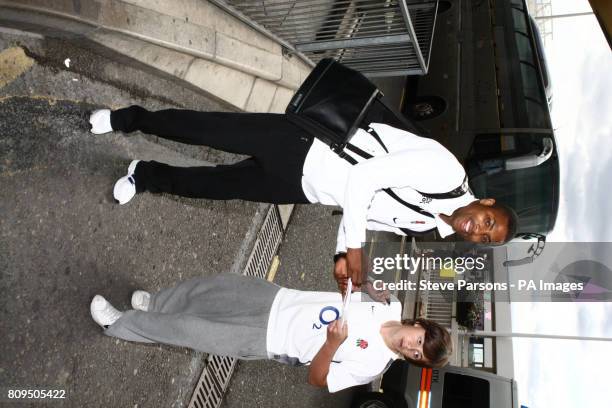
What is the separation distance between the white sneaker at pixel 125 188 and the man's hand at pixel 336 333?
4.86 ft

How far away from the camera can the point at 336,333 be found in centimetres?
199

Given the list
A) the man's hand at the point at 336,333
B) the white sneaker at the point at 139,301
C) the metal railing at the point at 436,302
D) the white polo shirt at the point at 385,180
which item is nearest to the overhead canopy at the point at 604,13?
the white polo shirt at the point at 385,180

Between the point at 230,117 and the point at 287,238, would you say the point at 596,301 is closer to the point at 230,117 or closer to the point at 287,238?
the point at 287,238

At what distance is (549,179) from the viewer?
5070mm

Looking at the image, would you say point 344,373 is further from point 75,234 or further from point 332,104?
point 75,234

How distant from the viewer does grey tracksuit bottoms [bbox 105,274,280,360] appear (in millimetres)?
2254

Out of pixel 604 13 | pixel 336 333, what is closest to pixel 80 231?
pixel 336 333

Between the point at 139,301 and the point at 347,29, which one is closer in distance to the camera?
the point at 139,301

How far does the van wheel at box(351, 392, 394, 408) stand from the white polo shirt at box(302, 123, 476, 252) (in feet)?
9.49

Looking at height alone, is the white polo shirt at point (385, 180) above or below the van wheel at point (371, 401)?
above

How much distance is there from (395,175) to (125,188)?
1.63m

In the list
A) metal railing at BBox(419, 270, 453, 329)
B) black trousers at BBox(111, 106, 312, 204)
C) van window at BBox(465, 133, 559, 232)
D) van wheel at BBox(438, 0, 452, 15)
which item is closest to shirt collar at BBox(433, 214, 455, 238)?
black trousers at BBox(111, 106, 312, 204)

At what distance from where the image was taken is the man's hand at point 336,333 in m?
1.99

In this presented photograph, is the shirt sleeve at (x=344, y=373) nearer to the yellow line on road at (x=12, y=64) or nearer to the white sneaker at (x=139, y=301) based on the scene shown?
the white sneaker at (x=139, y=301)
